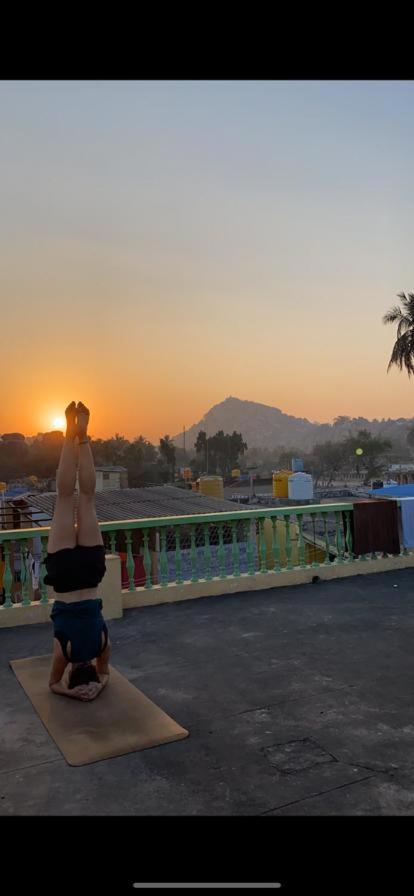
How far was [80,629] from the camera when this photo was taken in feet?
15.1

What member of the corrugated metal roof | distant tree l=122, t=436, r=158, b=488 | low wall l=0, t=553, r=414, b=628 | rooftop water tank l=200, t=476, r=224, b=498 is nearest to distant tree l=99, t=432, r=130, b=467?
distant tree l=122, t=436, r=158, b=488

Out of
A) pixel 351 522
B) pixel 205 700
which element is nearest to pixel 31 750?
pixel 205 700

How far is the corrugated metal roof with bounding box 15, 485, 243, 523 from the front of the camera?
22766 mm

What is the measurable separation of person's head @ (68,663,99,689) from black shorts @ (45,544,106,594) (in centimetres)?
58

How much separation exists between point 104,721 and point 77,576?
1.11 metres

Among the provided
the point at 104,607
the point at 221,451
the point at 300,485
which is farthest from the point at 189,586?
the point at 221,451

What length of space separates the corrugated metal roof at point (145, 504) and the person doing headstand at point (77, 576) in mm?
15999

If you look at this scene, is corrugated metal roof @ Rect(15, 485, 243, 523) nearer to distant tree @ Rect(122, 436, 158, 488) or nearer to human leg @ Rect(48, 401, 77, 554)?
human leg @ Rect(48, 401, 77, 554)

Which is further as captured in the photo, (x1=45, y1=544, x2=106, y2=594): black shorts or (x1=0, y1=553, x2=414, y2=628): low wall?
(x1=0, y1=553, x2=414, y2=628): low wall

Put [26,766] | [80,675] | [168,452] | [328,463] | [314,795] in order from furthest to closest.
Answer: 1. [328,463]
2. [168,452]
3. [80,675]
4. [26,766]
5. [314,795]

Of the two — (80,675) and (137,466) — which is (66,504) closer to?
(80,675)
